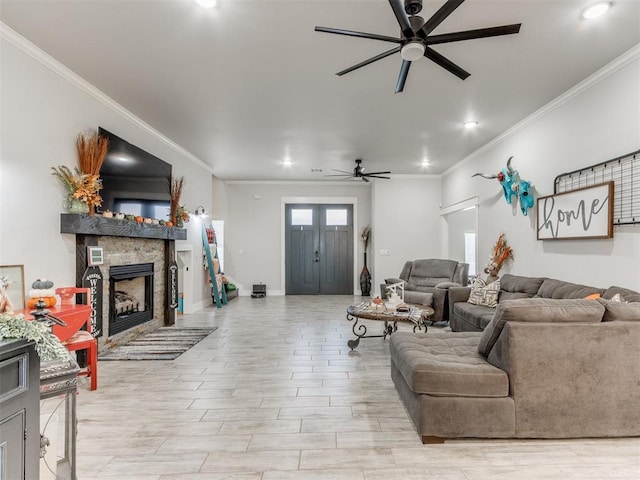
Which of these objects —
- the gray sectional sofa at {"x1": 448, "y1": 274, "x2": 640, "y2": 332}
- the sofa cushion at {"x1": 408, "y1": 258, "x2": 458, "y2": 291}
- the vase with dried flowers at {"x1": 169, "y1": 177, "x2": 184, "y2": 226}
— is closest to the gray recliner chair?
the sofa cushion at {"x1": 408, "y1": 258, "x2": 458, "y2": 291}

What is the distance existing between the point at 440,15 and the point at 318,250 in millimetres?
7262

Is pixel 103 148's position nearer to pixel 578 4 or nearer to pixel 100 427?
pixel 100 427

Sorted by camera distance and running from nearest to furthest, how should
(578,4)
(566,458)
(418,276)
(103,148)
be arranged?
1. (566,458)
2. (578,4)
3. (103,148)
4. (418,276)

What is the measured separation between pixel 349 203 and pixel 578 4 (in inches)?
265

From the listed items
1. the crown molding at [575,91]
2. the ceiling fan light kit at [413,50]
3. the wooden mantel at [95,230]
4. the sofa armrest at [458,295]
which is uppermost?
the crown molding at [575,91]

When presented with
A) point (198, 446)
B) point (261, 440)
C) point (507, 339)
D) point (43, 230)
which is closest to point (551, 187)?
point (507, 339)

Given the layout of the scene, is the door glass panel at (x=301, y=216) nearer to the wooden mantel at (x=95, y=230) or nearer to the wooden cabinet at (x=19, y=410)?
the wooden mantel at (x=95, y=230)

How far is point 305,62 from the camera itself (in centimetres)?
315

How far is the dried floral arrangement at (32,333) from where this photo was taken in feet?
4.00

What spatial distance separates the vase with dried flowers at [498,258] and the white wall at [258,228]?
446 centimetres

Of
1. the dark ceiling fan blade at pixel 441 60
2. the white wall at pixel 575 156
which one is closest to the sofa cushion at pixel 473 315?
the white wall at pixel 575 156

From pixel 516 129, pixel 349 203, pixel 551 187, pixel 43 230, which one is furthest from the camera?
pixel 349 203

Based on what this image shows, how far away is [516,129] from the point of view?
15.9 ft

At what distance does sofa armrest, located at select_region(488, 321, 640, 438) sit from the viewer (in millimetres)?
2131
